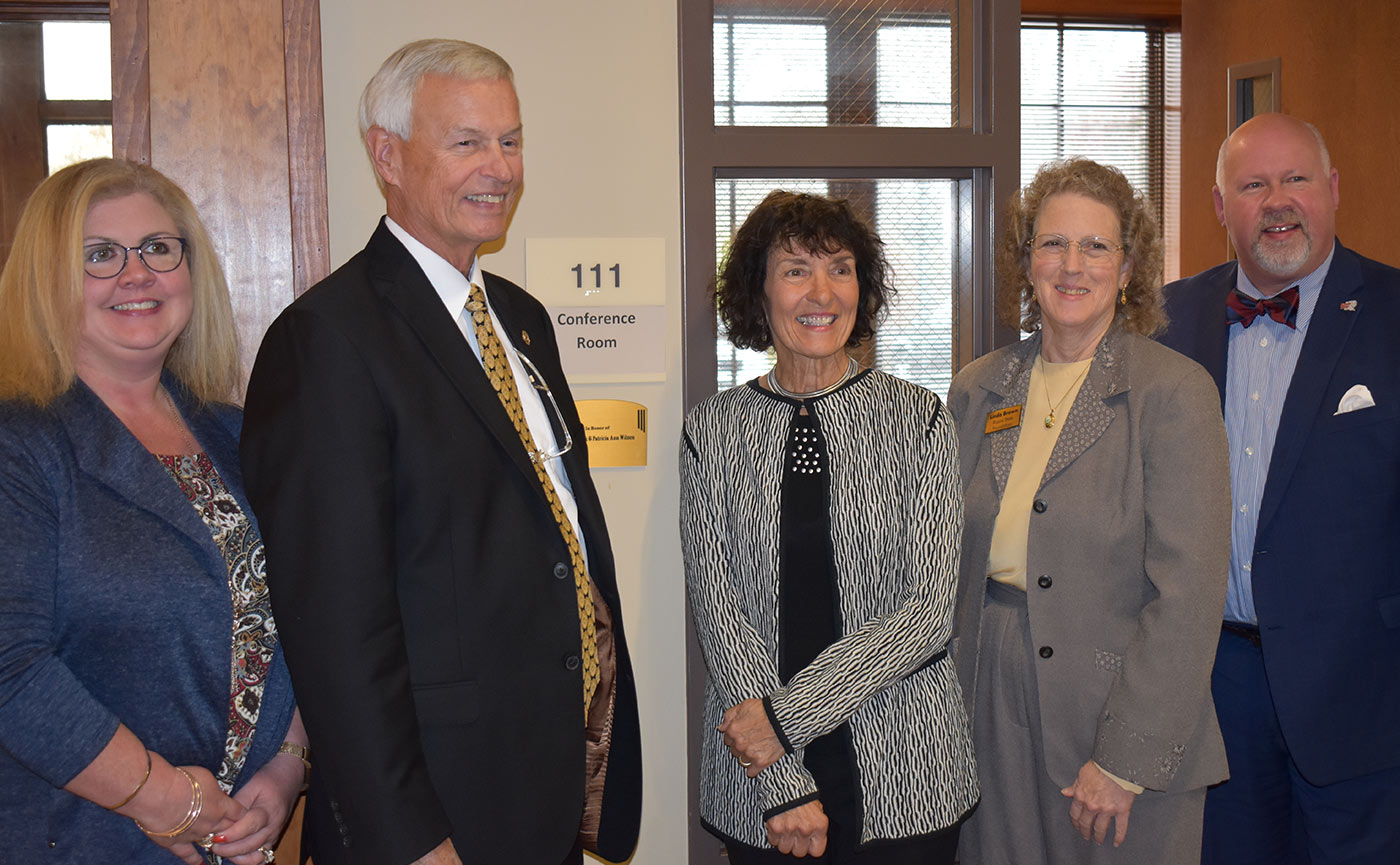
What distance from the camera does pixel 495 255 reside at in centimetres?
253

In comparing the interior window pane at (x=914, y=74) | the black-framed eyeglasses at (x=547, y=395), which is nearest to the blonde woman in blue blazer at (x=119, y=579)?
the black-framed eyeglasses at (x=547, y=395)

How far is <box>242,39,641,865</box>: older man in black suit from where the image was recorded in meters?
1.46

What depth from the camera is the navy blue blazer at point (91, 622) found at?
1.43m

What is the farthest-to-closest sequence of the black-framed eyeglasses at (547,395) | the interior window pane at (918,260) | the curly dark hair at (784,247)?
the interior window pane at (918,260)
the curly dark hair at (784,247)
the black-framed eyeglasses at (547,395)

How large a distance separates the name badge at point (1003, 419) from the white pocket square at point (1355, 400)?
0.77m

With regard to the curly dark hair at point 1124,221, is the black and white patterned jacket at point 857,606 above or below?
below

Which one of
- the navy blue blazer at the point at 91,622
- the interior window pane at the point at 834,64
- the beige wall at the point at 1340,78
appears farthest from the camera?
the beige wall at the point at 1340,78

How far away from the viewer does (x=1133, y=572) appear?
2.00m

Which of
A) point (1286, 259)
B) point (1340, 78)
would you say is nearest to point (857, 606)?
point (1286, 259)

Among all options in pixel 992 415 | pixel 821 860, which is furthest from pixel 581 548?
pixel 992 415

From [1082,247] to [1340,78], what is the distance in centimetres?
292

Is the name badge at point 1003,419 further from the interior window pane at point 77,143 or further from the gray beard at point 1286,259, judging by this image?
the interior window pane at point 77,143

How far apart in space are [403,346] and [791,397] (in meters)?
0.81

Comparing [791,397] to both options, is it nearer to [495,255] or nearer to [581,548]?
[581,548]
